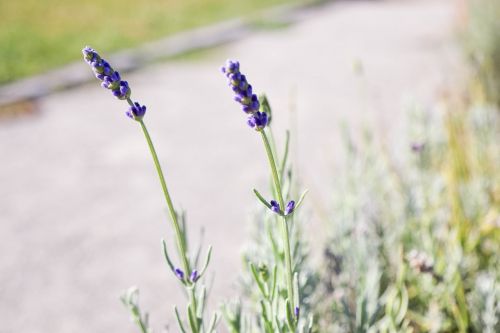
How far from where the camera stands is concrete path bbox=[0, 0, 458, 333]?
10.7 feet

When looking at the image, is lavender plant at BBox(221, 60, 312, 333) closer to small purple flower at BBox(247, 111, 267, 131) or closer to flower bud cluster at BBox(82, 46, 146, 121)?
small purple flower at BBox(247, 111, 267, 131)

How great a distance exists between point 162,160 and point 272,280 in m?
3.31

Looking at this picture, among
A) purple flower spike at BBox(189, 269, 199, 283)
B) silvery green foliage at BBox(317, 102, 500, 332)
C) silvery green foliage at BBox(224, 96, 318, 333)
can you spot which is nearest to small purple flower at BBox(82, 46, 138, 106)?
silvery green foliage at BBox(224, 96, 318, 333)

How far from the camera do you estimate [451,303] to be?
7.15 ft

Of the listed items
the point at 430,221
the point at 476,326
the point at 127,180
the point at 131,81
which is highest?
the point at 131,81

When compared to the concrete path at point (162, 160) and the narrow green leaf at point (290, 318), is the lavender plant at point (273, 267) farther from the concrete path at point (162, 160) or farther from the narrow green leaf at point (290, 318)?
the concrete path at point (162, 160)

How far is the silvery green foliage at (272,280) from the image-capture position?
1482mm

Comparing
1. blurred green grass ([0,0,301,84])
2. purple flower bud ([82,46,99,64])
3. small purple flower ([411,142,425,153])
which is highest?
blurred green grass ([0,0,301,84])

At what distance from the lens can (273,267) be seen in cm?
143

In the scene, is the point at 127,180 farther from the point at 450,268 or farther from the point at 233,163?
the point at 450,268

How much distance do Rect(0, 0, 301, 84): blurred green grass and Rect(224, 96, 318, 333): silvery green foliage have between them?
5378mm

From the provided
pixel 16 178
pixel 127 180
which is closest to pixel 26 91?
pixel 16 178

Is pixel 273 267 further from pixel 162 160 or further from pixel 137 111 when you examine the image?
pixel 162 160

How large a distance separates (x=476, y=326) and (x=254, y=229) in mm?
965
